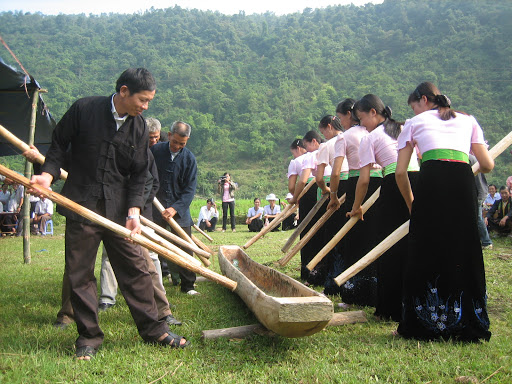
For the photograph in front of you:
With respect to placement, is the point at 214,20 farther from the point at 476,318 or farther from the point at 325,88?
the point at 476,318

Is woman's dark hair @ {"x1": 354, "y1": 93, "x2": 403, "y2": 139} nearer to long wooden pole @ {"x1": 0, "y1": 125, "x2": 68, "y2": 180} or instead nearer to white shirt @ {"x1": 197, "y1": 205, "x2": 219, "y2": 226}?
long wooden pole @ {"x1": 0, "y1": 125, "x2": 68, "y2": 180}

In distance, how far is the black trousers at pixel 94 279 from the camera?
9.61 feet

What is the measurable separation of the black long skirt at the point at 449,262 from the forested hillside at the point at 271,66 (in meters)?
37.9

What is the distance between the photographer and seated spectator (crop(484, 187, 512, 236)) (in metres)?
9.76

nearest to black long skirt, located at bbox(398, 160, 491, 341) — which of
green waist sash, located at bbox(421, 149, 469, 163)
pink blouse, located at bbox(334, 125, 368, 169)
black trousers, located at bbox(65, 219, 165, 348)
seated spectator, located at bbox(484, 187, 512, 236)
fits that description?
green waist sash, located at bbox(421, 149, 469, 163)

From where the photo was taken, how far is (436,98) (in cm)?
333

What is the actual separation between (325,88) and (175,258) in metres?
64.4

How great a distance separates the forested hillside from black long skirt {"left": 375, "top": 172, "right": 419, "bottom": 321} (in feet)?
122

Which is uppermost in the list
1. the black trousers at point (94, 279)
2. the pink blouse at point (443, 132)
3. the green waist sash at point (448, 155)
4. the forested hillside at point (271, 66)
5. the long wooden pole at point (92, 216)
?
the forested hillside at point (271, 66)

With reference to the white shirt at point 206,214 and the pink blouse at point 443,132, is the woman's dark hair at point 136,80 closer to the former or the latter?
the pink blouse at point 443,132

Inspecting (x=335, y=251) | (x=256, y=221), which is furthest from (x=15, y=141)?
(x=256, y=221)

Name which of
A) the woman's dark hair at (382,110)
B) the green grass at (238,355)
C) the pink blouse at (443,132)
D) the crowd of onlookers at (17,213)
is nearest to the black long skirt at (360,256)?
the green grass at (238,355)

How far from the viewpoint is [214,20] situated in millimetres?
92688

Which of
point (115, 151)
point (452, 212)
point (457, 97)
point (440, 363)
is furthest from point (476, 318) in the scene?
point (457, 97)
